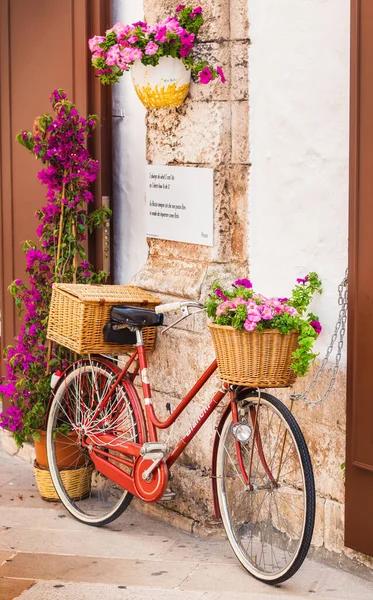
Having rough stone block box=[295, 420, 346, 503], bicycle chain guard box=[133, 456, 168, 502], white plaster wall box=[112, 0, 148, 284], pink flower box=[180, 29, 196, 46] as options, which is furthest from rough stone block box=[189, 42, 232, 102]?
bicycle chain guard box=[133, 456, 168, 502]

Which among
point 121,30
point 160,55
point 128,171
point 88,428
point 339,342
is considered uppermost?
point 121,30

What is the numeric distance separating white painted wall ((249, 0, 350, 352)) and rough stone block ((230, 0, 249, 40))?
1.5 inches

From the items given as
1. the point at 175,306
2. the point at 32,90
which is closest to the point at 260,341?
the point at 175,306

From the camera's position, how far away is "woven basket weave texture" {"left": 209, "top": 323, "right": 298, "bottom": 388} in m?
4.46

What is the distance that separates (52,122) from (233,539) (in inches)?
92.7

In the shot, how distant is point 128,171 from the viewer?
6223mm

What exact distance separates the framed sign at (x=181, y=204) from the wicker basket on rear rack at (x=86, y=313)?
0.38 m

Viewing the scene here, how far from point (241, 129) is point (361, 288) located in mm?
1159

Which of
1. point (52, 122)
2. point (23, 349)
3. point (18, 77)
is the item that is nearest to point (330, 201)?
point (52, 122)

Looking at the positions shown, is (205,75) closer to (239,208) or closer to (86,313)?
(239,208)

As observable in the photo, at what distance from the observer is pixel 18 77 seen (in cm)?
695

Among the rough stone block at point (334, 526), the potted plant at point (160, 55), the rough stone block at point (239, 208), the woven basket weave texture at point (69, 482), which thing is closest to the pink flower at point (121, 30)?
the potted plant at point (160, 55)

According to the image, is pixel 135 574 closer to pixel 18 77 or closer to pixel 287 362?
pixel 287 362

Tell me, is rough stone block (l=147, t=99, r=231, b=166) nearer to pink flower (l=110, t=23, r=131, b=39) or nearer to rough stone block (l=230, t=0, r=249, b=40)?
rough stone block (l=230, t=0, r=249, b=40)
